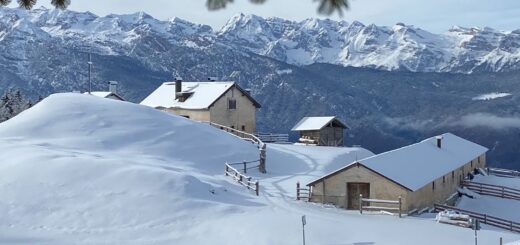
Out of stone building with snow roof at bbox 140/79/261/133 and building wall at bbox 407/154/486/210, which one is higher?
stone building with snow roof at bbox 140/79/261/133

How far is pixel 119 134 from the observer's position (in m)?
52.3

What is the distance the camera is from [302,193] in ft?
133

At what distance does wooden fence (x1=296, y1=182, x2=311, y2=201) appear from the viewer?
39406 millimetres

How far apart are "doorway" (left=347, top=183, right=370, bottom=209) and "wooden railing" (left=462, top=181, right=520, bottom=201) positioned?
17.3 metres

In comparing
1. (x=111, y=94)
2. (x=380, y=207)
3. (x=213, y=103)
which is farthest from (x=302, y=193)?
(x=111, y=94)

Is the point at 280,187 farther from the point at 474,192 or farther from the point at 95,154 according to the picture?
the point at 474,192

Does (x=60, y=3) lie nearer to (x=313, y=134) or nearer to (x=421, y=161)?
(x=421, y=161)

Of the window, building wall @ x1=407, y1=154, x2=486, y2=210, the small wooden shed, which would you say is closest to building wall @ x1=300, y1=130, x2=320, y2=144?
the small wooden shed

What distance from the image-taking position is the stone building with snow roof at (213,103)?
69688 mm

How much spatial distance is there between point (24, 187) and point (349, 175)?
59.6 ft

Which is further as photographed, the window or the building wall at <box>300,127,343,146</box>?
the building wall at <box>300,127,343,146</box>

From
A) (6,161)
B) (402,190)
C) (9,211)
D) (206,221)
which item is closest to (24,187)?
(9,211)

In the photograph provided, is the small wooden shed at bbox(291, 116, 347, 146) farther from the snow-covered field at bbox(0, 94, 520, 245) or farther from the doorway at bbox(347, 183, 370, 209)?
the doorway at bbox(347, 183, 370, 209)

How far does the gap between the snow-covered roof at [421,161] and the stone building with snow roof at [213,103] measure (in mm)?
22082
